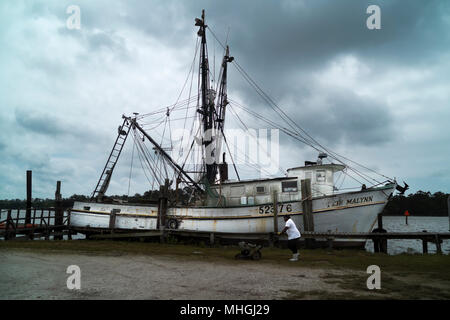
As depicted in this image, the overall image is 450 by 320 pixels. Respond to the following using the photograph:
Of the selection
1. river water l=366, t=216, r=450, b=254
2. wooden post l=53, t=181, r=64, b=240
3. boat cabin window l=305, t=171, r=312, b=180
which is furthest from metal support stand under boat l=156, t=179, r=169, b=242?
river water l=366, t=216, r=450, b=254

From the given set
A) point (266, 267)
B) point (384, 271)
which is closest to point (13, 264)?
point (266, 267)

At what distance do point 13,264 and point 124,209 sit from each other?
13.0 m

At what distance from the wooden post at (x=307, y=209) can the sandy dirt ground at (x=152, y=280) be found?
26.0ft

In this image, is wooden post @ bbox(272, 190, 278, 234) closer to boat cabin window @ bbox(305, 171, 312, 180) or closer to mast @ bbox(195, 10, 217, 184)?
boat cabin window @ bbox(305, 171, 312, 180)

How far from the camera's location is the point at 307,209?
17.2m

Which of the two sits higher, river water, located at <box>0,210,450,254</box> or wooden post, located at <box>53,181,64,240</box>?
wooden post, located at <box>53,181,64,240</box>

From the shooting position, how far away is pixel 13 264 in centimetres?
921

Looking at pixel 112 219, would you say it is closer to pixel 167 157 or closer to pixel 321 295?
pixel 167 157

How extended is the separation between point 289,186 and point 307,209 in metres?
2.16

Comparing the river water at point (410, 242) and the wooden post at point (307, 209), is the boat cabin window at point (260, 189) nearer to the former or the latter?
the wooden post at point (307, 209)

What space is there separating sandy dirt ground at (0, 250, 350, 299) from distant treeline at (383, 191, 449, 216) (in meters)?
103

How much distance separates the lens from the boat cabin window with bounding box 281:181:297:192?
733 inches
